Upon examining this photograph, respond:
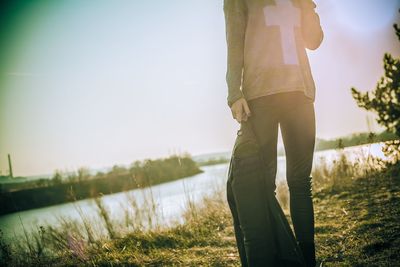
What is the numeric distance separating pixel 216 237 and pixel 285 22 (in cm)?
205

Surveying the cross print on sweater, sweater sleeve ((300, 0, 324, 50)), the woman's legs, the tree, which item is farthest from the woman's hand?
the tree

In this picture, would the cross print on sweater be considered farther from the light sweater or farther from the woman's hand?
the woman's hand

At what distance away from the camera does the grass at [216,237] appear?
1.62 m

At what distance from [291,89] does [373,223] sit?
140cm

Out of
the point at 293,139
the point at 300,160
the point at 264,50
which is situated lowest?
the point at 300,160

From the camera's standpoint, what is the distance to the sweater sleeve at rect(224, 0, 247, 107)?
126 cm

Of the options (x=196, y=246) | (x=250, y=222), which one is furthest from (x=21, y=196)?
(x=250, y=222)

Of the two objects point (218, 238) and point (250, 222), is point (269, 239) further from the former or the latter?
point (218, 238)

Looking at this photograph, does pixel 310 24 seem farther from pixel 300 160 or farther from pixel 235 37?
pixel 300 160

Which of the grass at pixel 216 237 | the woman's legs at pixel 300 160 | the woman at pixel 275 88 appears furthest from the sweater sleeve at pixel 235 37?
the grass at pixel 216 237

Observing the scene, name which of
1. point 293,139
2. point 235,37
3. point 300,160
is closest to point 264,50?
point 235,37

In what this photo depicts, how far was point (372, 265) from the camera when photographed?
4.22 ft

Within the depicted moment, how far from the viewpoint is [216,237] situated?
2557 millimetres

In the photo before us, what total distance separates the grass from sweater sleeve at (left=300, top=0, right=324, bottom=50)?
3.96 feet
